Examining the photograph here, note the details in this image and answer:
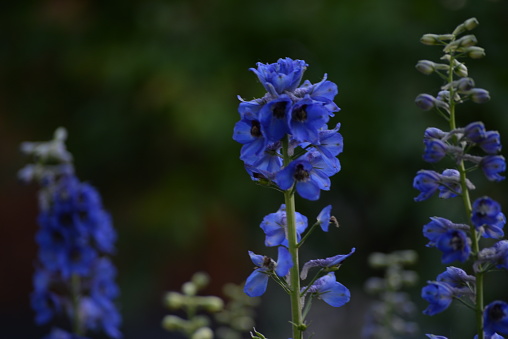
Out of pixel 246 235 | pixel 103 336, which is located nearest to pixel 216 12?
pixel 246 235

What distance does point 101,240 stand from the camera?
90.9 inches

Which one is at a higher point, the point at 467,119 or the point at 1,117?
the point at 1,117

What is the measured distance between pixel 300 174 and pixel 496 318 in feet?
1.33

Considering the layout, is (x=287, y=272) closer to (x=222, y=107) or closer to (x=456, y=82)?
(x=456, y=82)

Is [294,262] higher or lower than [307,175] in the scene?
lower

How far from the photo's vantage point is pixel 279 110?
1.34 meters

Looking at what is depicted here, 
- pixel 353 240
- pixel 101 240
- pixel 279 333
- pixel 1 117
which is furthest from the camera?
pixel 1 117

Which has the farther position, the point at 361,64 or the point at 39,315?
the point at 361,64

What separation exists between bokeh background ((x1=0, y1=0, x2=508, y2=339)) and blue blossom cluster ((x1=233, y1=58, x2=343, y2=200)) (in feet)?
9.99

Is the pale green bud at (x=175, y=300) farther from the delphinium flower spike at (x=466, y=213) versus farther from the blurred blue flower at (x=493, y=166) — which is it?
the blurred blue flower at (x=493, y=166)

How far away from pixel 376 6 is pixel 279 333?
2306 mm

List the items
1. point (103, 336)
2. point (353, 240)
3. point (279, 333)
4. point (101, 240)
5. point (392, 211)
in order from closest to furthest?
point (101, 240)
point (392, 211)
point (279, 333)
point (353, 240)
point (103, 336)

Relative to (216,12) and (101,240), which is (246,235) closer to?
(216,12)

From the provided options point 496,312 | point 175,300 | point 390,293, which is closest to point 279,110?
point 496,312
